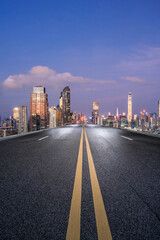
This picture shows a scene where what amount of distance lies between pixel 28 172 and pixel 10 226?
240 cm

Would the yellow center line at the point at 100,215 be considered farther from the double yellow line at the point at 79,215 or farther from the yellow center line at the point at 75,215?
the yellow center line at the point at 75,215

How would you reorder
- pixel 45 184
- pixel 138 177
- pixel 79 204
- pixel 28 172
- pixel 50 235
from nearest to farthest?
pixel 50 235 → pixel 79 204 → pixel 45 184 → pixel 138 177 → pixel 28 172

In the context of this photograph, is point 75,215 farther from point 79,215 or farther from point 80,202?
point 80,202

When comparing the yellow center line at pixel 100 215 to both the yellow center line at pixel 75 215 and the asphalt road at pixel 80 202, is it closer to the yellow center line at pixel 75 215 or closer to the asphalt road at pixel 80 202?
the asphalt road at pixel 80 202

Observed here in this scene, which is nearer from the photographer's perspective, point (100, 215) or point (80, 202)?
point (100, 215)

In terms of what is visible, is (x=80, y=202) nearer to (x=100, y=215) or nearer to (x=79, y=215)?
(x=79, y=215)

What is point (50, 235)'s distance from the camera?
208 cm

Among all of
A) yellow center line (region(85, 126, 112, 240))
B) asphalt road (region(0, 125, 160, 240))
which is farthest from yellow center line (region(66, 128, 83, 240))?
yellow center line (region(85, 126, 112, 240))

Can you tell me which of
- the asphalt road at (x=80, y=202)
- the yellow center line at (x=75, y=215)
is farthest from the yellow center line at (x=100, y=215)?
the yellow center line at (x=75, y=215)

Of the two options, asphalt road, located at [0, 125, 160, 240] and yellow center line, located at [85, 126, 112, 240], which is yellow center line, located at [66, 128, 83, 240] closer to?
asphalt road, located at [0, 125, 160, 240]

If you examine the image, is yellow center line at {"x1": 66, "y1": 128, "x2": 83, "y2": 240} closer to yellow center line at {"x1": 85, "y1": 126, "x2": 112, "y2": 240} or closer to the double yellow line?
the double yellow line

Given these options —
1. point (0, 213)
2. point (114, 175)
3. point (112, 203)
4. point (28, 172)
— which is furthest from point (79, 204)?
point (28, 172)

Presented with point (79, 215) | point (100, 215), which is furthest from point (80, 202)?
point (100, 215)

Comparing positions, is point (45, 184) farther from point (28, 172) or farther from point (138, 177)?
point (138, 177)
